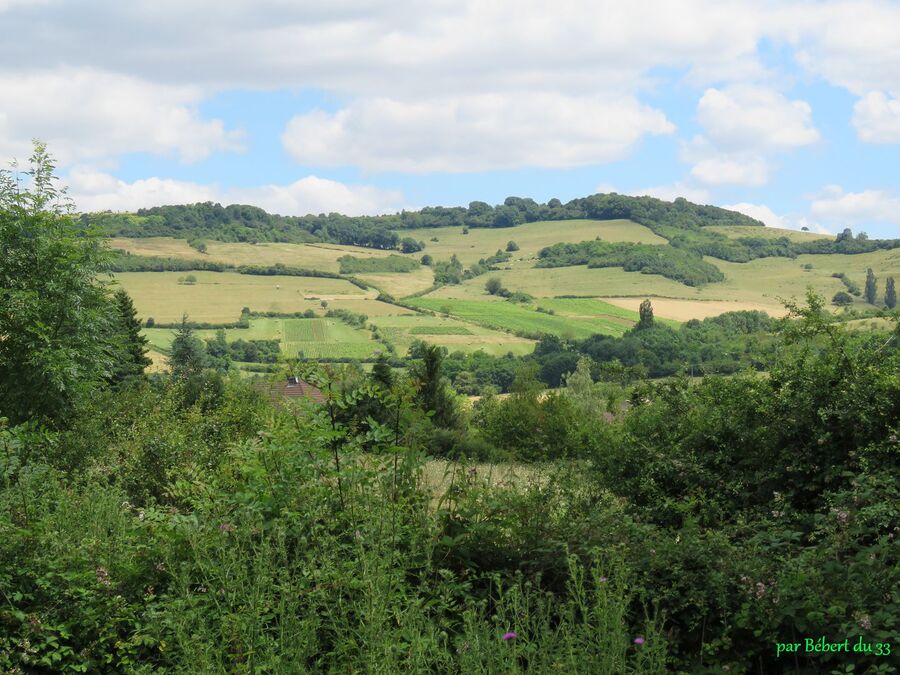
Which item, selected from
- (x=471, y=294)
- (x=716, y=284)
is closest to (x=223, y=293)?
(x=471, y=294)

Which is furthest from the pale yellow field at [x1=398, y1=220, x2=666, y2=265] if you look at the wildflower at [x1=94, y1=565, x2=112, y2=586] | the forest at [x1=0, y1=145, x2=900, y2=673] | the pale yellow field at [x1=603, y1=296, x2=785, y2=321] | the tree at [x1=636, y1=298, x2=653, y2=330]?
the wildflower at [x1=94, y1=565, x2=112, y2=586]

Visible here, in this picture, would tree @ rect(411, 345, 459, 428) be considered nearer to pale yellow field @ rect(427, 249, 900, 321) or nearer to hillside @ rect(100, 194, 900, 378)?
hillside @ rect(100, 194, 900, 378)

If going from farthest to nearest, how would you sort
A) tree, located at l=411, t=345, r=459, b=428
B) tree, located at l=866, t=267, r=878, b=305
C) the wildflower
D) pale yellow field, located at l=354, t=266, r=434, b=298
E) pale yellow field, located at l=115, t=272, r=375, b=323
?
pale yellow field, located at l=354, t=266, r=434, b=298 → pale yellow field, located at l=115, t=272, r=375, b=323 → tree, located at l=866, t=267, r=878, b=305 → tree, located at l=411, t=345, r=459, b=428 → the wildflower

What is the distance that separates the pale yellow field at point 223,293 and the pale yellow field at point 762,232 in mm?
60980

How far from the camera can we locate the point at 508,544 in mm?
5133

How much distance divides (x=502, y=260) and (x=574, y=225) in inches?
668

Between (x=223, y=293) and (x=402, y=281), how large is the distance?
2683cm

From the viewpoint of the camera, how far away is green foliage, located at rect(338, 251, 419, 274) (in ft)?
383

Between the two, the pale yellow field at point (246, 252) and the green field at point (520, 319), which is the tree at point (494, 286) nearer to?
the green field at point (520, 319)

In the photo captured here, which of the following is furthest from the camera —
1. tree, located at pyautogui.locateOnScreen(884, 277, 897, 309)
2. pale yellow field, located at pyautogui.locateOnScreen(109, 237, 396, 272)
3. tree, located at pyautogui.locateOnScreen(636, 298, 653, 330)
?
→ pale yellow field, located at pyautogui.locateOnScreen(109, 237, 396, 272)

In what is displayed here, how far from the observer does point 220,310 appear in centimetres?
8581

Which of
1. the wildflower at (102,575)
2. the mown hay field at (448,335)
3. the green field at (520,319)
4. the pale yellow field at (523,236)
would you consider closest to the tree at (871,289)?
the green field at (520,319)

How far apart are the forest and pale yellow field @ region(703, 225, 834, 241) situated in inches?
5001

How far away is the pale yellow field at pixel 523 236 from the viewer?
128125 millimetres
